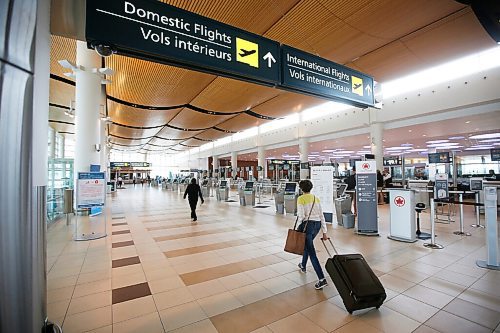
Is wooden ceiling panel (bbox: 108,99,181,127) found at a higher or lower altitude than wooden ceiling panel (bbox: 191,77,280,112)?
higher

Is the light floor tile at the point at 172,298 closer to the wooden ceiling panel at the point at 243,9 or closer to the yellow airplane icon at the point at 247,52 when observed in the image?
the yellow airplane icon at the point at 247,52

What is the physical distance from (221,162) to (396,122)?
29.8 m

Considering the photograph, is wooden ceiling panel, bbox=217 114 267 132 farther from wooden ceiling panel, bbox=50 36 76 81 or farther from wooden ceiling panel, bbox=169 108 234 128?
wooden ceiling panel, bbox=50 36 76 81

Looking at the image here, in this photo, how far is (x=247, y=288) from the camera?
324 cm

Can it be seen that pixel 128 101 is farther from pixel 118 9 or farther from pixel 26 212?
pixel 26 212

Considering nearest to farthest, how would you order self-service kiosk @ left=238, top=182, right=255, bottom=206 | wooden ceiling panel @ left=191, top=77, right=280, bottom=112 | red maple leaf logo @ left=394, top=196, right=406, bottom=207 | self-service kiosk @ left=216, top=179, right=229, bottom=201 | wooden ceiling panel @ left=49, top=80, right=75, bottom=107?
1. red maple leaf logo @ left=394, top=196, right=406, bottom=207
2. wooden ceiling panel @ left=49, top=80, right=75, bottom=107
3. wooden ceiling panel @ left=191, top=77, right=280, bottom=112
4. self-service kiosk @ left=238, top=182, right=255, bottom=206
5. self-service kiosk @ left=216, top=179, right=229, bottom=201

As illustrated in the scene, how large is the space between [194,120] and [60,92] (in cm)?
865

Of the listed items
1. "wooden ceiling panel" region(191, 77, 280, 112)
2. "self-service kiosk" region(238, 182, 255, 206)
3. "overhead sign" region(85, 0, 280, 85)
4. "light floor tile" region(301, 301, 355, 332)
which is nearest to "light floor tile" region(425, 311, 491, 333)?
"light floor tile" region(301, 301, 355, 332)

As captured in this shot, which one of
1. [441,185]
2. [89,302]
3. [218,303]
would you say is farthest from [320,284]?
[441,185]

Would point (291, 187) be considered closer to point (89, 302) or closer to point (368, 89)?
point (368, 89)

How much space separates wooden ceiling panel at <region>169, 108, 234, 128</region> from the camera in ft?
56.1

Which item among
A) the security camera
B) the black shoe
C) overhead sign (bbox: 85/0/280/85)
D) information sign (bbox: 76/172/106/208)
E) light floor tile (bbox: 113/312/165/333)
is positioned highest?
overhead sign (bbox: 85/0/280/85)

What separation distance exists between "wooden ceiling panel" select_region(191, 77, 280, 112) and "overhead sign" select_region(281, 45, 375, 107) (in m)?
7.85

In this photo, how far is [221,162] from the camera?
132ft
